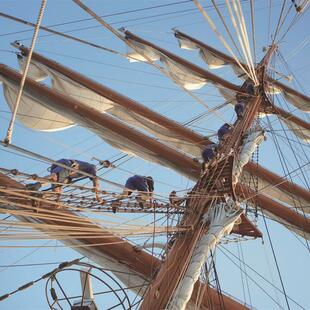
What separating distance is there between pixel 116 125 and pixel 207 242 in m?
2.98

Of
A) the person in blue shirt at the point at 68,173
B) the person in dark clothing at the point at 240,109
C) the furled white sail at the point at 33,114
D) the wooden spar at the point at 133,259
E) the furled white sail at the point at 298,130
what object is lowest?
the wooden spar at the point at 133,259

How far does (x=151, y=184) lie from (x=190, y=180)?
3094mm

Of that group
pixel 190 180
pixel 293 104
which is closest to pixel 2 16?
pixel 190 180

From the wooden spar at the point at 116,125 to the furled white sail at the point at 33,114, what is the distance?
2.83ft

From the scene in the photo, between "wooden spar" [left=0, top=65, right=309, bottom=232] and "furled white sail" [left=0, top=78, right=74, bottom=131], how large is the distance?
0.86 metres

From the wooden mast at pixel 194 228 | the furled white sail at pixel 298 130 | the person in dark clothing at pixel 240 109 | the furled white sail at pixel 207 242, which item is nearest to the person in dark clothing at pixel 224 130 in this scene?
the person in dark clothing at pixel 240 109

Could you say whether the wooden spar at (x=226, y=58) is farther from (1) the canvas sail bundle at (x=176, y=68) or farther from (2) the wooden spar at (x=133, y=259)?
(2) the wooden spar at (x=133, y=259)

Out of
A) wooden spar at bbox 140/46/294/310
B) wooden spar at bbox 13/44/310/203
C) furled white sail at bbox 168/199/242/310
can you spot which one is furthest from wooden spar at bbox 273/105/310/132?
furled white sail at bbox 168/199/242/310

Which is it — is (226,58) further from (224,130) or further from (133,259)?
(133,259)

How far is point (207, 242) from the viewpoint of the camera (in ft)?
20.1

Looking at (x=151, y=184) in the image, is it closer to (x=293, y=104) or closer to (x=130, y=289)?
(x=130, y=289)

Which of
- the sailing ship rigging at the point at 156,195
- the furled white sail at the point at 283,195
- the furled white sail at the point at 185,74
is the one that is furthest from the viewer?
the furled white sail at the point at 185,74

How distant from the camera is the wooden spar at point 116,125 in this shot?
8258mm

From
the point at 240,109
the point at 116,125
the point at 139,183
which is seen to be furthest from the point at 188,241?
→ the point at 240,109
